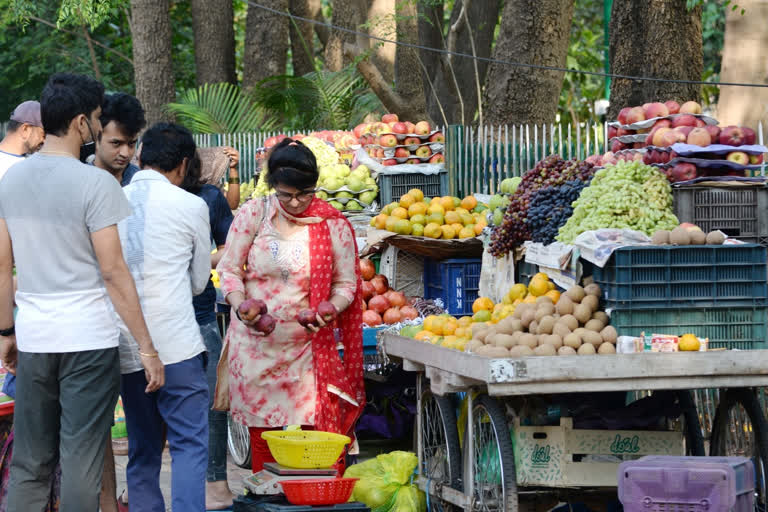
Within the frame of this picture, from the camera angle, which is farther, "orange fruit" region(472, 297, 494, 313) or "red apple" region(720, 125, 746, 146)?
"orange fruit" region(472, 297, 494, 313)

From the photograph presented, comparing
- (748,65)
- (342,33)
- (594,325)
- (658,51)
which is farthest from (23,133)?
(342,33)

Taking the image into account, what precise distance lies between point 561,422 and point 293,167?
171 centimetres

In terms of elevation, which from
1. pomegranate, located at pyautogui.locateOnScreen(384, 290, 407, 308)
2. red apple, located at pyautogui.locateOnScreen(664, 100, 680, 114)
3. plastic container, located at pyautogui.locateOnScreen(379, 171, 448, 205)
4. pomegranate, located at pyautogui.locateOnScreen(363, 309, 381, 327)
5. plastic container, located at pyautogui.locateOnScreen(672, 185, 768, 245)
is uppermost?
red apple, located at pyautogui.locateOnScreen(664, 100, 680, 114)

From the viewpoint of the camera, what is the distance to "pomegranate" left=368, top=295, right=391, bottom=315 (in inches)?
296

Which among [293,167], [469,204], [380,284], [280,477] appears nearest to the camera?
[280,477]

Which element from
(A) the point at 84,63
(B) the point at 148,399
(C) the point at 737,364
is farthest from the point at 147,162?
(A) the point at 84,63

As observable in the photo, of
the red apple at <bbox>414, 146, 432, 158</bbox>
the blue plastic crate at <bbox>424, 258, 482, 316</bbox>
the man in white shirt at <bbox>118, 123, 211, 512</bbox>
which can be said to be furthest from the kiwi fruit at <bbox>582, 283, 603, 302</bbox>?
the red apple at <bbox>414, 146, 432, 158</bbox>

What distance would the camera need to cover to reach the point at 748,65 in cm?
999

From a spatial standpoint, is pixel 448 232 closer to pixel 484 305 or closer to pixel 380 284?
pixel 380 284

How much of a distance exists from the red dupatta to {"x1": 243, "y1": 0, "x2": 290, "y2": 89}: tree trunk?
1346cm

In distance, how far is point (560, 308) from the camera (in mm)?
5422

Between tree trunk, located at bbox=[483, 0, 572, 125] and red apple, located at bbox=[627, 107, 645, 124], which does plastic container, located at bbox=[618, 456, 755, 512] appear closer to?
red apple, located at bbox=[627, 107, 645, 124]

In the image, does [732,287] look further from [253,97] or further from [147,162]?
[253,97]

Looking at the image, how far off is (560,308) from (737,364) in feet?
2.86
